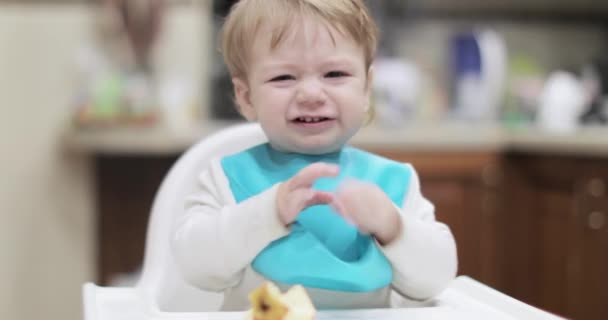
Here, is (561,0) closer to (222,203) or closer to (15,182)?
(15,182)

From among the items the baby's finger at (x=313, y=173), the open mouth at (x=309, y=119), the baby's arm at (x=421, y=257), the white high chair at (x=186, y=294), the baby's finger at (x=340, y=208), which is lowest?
the white high chair at (x=186, y=294)

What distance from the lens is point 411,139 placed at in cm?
233

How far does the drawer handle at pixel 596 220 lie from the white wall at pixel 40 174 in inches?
49.6

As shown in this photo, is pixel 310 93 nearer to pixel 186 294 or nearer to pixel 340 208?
pixel 340 208

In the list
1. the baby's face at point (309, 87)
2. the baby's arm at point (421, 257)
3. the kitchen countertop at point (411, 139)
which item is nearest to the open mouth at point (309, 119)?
the baby's face at point (309, 87)

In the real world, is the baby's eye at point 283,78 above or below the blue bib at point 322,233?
above

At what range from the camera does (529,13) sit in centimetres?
298

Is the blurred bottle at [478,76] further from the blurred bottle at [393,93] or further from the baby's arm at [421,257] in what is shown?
the baby's arm at [421,257]

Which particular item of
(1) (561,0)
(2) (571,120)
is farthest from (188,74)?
(1) (561,0)

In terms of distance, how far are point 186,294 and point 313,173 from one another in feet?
1.24

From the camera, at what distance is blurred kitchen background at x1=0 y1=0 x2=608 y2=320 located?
7.47 ft

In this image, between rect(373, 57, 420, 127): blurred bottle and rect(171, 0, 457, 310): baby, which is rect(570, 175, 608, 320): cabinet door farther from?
rect(171, 0, 457, 310): baby

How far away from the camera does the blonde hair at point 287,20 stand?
82cm

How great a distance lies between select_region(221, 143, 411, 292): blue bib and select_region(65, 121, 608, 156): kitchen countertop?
50.2 inches
